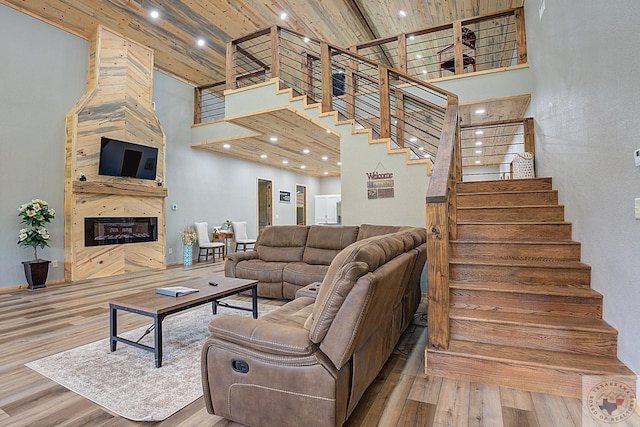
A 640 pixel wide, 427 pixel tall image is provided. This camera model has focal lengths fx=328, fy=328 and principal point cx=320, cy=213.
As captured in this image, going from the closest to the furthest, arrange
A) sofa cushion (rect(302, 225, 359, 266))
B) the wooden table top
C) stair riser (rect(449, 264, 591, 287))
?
the wooden table top, stair riser (rect(449, 264, 591, 287)), sofa cushion (rect(302, 225, 359, 266))

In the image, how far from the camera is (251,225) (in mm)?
9875

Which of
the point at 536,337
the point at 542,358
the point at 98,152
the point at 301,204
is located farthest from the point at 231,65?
the point at 301,204

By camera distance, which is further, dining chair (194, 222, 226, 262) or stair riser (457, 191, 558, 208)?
dining chair (194, 222, 226, 262)

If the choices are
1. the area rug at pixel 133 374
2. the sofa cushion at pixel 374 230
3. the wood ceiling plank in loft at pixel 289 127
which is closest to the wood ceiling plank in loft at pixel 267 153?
the wood ceiling plank in loft at pixel 289 127

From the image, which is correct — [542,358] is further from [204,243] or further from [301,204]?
[301,204]

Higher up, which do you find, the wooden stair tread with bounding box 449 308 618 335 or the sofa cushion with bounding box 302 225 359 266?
the sofa cushion with bounding box 302 225 359 266

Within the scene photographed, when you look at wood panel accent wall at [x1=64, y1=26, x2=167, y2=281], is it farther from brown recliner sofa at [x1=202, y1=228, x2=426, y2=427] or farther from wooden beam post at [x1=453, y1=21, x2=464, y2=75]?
wooden beam post at [x1=453, y1=21, x2=464, y2=75]

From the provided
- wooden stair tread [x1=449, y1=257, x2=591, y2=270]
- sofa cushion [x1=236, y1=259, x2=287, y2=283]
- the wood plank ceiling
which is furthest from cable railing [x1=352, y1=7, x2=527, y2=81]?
sofa cushion [x1=236, y1=259, x2=287, y2=283]

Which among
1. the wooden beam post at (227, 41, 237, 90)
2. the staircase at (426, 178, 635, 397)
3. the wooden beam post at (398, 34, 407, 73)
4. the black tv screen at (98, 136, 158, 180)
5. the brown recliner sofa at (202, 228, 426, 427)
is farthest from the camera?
the black tv screen at (98, 136, 158, 180)

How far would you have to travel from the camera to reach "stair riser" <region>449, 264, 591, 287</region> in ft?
8.32

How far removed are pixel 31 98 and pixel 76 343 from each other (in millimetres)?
4566

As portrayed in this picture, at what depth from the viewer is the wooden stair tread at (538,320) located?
210 cm

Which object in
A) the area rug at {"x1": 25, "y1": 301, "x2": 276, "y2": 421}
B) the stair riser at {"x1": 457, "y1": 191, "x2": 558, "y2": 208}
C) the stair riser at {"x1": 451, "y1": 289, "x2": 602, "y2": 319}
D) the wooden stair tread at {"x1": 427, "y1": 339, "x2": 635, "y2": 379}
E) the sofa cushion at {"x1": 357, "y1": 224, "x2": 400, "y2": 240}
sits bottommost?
the area rug at {"x1": 25, "y1": 301, "x2": 276, "y2": 421}

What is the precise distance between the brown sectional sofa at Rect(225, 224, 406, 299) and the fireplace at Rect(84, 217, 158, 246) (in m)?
2.89
